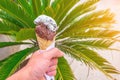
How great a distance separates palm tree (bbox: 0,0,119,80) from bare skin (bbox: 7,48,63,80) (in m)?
0.91

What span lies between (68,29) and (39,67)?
1111 millimetres

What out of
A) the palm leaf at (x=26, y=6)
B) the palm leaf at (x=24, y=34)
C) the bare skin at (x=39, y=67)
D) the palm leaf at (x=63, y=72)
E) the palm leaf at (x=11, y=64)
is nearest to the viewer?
the bare skin at (x=39, y=67)

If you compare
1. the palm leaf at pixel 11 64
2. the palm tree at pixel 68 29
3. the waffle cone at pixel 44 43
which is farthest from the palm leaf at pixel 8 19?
the waffle cone at pixel 44 43

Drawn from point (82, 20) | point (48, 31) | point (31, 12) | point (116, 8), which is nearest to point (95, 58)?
point (82, 20)

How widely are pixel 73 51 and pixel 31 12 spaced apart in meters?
0.38

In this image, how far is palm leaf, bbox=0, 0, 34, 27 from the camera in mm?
1435

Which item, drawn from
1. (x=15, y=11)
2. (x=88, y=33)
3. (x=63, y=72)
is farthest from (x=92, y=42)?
(x=15, y=11)

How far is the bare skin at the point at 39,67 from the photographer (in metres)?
0.45

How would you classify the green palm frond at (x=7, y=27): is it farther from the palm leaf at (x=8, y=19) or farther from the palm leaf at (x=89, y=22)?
the palm leaf at (x=89, y=22)

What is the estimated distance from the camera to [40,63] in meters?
0.47

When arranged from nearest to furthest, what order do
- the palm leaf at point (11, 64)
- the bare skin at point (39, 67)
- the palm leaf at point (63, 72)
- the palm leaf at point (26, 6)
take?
the bare skin at point (39, 67), the palm leaf at point (11, 64), the palm leaf at point (63, 72), the palm leaf at point (26, 6)

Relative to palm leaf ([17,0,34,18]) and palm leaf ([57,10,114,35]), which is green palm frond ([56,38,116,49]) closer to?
palm leaf ([57,10,114,35])

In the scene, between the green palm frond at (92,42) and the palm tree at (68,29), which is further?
the green palm frond at (92,42)

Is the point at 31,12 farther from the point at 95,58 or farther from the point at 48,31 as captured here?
the point at 48,31
